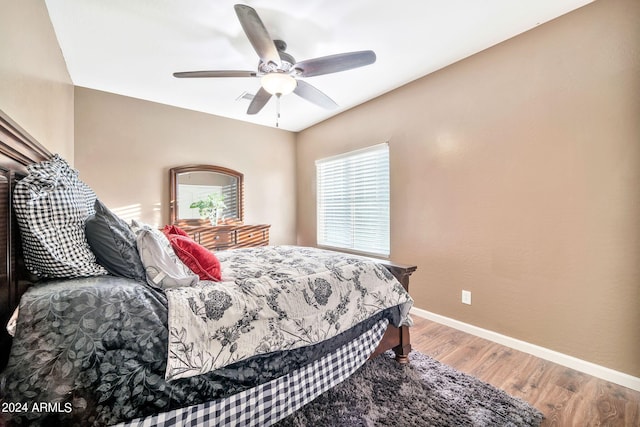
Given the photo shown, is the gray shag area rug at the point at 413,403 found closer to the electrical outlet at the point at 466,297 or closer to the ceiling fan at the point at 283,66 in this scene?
the electrical outlet at the point at 466,297

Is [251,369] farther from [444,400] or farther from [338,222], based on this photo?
[338,222]

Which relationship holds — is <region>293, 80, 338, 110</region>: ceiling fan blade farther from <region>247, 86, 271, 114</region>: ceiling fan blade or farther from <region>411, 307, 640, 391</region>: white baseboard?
<region>411, 307, 640, 391</region>: white baseboard

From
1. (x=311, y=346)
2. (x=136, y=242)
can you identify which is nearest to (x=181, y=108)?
(x=136, y=242)

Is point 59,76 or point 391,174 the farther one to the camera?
point 391,174

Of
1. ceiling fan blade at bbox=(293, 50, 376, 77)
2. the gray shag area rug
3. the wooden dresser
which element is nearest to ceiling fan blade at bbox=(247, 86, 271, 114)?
ceiling fan blade at bbox=(293, 50, 376, 77)

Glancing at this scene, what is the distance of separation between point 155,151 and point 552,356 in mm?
4454

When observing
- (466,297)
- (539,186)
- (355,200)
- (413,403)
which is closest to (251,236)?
(355,200)

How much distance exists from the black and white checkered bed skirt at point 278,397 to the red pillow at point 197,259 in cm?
59

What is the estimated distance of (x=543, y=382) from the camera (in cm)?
178

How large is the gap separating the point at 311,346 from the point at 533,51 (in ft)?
8.85

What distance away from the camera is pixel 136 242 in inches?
50.9

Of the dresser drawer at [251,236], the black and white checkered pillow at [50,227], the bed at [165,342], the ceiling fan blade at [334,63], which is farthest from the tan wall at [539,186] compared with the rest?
the black and white checkered pillow at [50,227]

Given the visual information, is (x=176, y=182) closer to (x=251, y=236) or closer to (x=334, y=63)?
(x=251, y=236)

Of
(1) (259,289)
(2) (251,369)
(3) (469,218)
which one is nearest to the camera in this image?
(2) (251,369)
